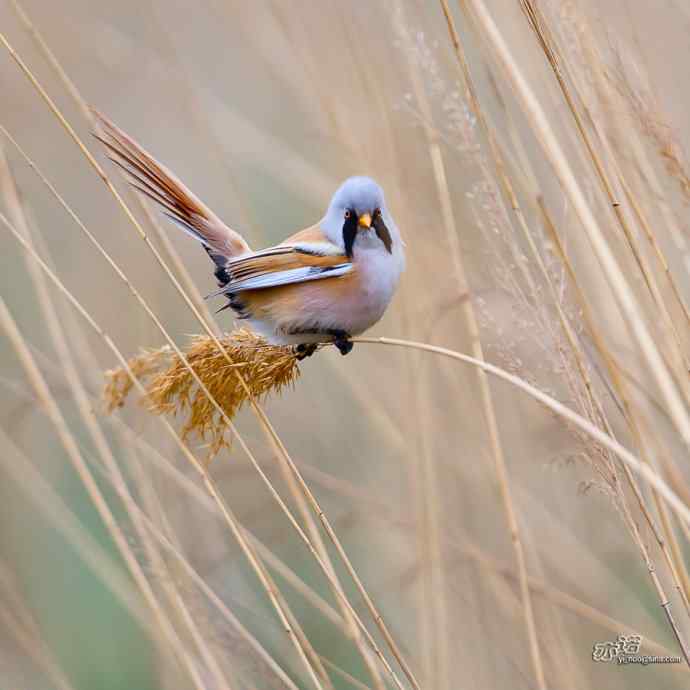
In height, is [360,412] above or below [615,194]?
below

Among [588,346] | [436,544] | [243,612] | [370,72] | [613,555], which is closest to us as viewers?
[588,346]

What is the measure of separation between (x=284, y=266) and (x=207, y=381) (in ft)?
1.30

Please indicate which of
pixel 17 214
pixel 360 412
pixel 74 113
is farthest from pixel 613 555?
pixel 74 113

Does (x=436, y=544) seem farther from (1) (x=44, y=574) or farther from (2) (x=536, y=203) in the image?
(1) (x=44, y=574)

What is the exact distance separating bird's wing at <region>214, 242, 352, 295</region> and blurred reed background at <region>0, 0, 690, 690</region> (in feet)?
0.61

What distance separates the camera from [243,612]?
239 cm

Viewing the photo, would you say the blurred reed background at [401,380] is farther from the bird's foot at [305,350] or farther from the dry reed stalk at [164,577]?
the bird's foot at [305,350]

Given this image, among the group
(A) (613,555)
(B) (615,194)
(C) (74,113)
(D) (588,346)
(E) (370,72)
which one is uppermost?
(C) (74,113)

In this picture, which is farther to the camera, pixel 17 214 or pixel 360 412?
pixel 360 412

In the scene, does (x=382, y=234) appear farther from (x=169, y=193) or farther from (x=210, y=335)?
(x=210, y=335)

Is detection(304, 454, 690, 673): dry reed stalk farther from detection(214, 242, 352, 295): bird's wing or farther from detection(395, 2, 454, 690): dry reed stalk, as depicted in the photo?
detection(214, 242, 352, 295): bird's wing

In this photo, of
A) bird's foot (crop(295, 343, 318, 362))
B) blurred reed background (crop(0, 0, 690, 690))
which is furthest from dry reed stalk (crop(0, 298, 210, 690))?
bird's foot (crop(295, 343, 318, 362))

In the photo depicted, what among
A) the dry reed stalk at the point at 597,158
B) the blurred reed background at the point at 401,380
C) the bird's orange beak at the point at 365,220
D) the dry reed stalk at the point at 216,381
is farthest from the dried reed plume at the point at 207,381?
the dry reed stalk at the point at 597,158

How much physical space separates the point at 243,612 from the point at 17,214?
1.11m
